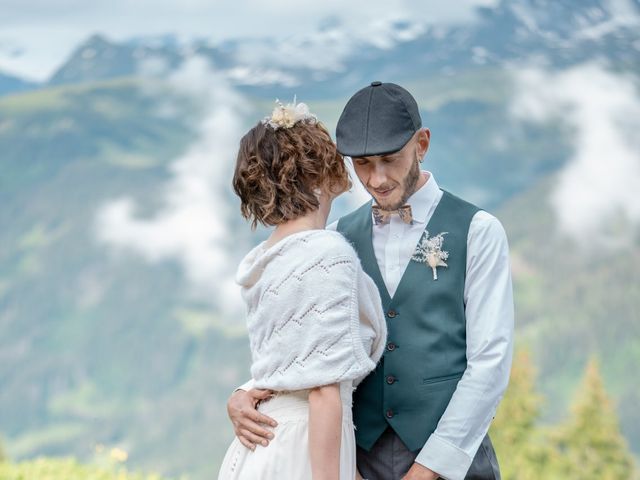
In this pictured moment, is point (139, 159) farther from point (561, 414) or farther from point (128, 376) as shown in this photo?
point (561, 414)

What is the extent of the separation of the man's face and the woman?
58 millimetres

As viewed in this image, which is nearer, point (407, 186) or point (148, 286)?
point (407, 186)

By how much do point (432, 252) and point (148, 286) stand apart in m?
36.9

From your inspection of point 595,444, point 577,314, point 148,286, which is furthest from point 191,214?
point 595,444

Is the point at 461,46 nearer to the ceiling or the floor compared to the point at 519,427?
nearer to the floor

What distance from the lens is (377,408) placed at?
224cm

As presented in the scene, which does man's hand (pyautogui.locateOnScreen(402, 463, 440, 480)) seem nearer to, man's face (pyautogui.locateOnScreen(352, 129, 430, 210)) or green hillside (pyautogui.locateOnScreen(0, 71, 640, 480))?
man's face (pyautogui.locateOnScreen(352, 129, 430, 210))

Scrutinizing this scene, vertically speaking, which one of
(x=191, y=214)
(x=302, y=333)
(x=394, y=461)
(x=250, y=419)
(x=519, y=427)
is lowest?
(x=191, y=214)

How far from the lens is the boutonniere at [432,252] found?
2205 millimetres

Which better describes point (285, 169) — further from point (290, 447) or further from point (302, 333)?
point (290, 447)

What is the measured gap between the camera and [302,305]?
2.00 meters

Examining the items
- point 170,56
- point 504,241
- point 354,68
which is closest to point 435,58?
point 354,68

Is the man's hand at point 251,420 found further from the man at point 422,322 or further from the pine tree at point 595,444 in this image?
the pine tree at point 595,444

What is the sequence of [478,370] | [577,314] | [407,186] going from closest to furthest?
[478,370], [407,186], [577,314]
